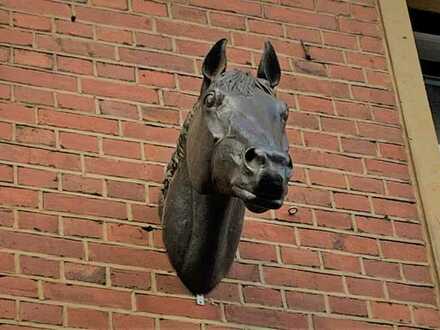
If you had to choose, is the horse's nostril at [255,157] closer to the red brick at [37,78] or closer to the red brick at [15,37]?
the red brick at [37,78]

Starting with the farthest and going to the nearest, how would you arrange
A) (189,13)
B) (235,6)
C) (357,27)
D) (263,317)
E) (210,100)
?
Answer: (357,27) < (235,6) < (189,13) < (263,317) < (210,100)

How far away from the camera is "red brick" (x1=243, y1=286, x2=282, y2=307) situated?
4.93m

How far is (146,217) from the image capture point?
5.00m

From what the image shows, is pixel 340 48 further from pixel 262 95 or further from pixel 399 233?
pixel 262 95

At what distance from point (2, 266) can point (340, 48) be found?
1.74 metres

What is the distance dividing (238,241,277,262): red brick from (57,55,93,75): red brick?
33.2 inches

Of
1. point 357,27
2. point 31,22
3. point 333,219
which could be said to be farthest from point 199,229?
point 357,27

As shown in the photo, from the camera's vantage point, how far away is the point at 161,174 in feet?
16.8

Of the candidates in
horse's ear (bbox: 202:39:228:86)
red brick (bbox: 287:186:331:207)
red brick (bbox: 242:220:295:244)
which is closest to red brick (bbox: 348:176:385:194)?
red brick (bbox: 287:186:331:207)

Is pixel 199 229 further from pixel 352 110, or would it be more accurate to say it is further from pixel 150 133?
pixel 352 110

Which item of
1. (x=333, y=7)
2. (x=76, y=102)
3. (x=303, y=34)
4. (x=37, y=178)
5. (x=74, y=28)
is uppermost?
(x=333, y=7)

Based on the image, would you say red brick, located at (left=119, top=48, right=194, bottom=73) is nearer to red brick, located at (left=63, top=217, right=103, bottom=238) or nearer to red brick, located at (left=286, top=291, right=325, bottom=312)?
red brick, located at (left=63, top=217, right=103, bottom=238)

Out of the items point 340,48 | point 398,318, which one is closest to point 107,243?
point 398,318

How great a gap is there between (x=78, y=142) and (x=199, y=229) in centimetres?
64
